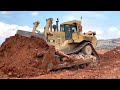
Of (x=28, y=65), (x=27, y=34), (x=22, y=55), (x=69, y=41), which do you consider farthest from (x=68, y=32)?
(x=28, y=65)

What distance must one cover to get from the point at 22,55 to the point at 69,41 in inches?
110

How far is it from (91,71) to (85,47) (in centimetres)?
237

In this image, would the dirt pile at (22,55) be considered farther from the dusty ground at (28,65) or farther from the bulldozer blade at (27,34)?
the bulldozer blade at (27,34)

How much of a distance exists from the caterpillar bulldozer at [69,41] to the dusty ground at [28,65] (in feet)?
1.20

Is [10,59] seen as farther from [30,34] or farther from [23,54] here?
[30,34]

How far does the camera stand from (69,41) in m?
14.2

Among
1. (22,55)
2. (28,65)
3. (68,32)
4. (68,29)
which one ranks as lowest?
(28,65)

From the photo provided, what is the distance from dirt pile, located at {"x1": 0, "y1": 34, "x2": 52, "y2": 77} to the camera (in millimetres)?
11664

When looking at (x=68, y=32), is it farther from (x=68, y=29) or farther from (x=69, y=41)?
(x=69, y=41)

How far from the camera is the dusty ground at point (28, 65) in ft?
37.6

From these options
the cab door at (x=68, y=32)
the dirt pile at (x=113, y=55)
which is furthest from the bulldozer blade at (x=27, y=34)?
the dirt pile at (x=113, y=55)

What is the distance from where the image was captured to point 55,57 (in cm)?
1220

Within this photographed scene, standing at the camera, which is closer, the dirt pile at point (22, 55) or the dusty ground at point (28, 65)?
the dusty ground at point (28, 65)
